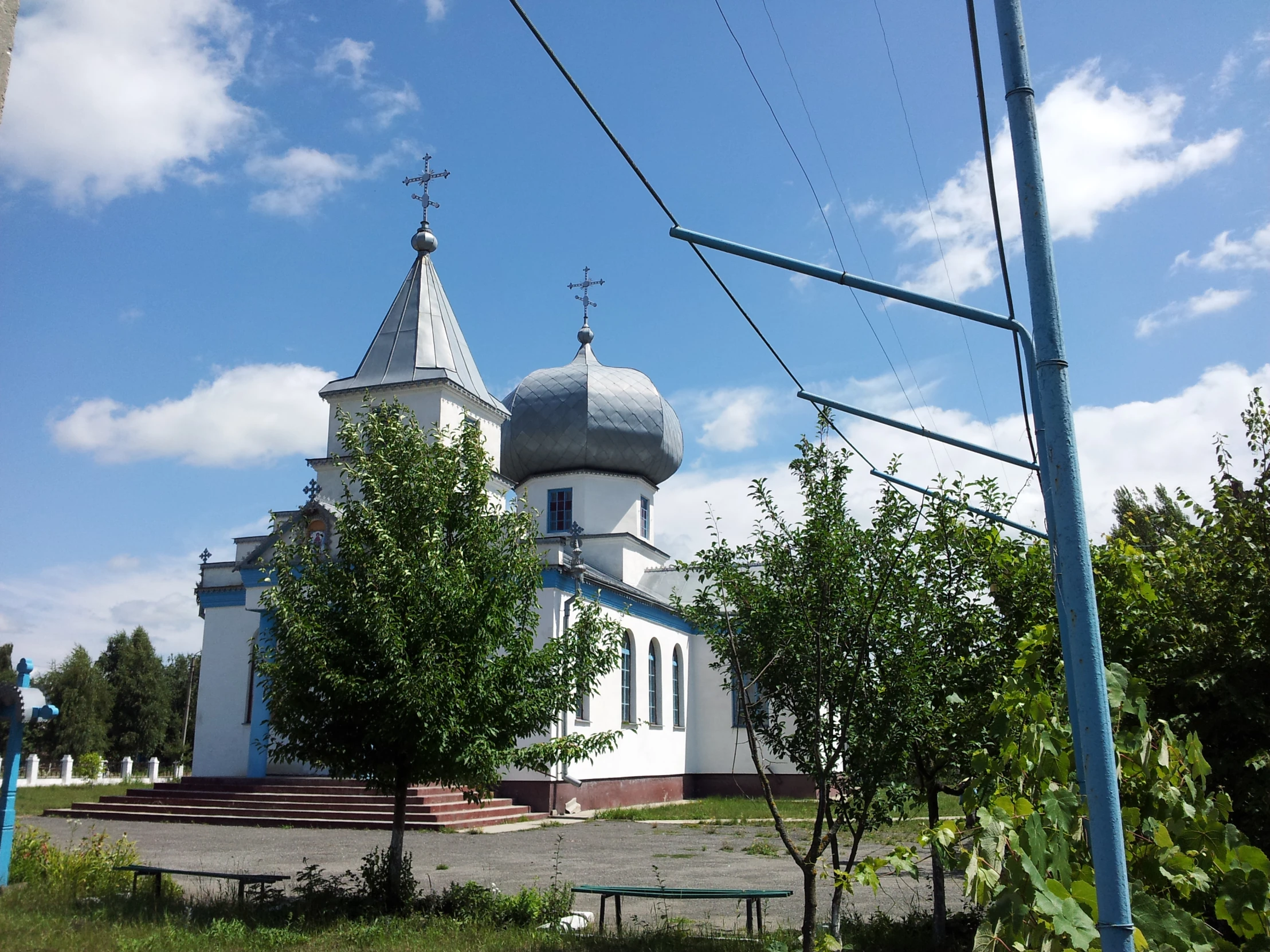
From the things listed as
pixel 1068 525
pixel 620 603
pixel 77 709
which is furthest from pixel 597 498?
pixel 77 709

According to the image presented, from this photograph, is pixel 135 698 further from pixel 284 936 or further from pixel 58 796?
pixel 284 936

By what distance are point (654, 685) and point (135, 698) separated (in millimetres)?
36001

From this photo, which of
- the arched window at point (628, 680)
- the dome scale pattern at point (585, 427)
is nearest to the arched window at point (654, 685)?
the arched window at point (628, 680)

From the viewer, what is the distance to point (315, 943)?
874 cm

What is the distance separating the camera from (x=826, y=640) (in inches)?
289

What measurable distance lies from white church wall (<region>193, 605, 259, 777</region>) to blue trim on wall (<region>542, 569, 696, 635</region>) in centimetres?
739

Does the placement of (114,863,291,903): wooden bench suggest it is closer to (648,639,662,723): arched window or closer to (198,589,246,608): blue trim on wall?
(198,589,246,608): blue trim on wall

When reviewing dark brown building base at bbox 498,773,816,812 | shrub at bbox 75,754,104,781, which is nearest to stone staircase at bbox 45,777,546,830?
dark brown building base at bbox 498,773,816,812

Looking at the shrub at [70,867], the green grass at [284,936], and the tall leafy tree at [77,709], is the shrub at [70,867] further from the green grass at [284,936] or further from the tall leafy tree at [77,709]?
the tall leafy tree at [77,709]

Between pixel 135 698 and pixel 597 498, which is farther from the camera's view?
pixel 135 698

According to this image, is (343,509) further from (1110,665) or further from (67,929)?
(1110,665)

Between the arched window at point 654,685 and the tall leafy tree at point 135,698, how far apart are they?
3511 centimetres

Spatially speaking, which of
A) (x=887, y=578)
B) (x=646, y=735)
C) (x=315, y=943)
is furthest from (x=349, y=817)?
(x=887, y=578)

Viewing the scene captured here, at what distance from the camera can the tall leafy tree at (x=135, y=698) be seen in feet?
172
